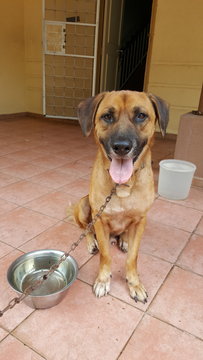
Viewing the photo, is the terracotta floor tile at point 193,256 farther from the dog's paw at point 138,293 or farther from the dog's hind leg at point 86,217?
the dog's hind leg at point 86,217

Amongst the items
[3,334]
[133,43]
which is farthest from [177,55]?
[3,334]

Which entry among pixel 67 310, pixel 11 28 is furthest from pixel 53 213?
pixel 11 28

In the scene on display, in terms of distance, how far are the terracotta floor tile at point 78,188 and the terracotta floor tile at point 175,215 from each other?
30.9 inches

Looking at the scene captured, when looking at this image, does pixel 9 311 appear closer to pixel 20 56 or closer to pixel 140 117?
pixel 140 117

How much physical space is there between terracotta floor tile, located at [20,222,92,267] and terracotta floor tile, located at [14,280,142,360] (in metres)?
0.38

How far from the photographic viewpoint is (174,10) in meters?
4.98

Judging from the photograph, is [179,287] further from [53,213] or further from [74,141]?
[74,141]

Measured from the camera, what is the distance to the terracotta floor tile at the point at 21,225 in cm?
210

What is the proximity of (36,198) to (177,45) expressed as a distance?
14.0 ft

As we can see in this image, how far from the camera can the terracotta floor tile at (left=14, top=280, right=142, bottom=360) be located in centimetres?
125

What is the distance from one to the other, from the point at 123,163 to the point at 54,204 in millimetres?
1406

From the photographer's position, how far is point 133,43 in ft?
26.2

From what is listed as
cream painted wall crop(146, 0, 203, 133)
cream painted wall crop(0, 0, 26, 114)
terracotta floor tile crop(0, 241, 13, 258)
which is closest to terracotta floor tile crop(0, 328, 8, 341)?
terracotta floor tile crop(0, 241, 13, 258)

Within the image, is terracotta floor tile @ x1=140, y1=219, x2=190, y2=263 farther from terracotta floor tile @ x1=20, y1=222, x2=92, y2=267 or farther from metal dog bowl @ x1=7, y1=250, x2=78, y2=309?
metal dog bowl @ x1=7, y1=250, x2=78, y2=309
